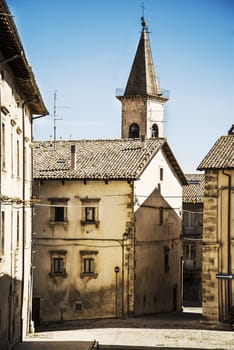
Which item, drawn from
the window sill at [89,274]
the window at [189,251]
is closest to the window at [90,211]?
the window sill at [89,274]

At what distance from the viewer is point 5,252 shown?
85.5 feet

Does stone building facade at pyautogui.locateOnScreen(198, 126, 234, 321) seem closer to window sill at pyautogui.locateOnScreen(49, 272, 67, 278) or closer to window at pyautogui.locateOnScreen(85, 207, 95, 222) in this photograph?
window at pyautogui.locateOnScreen(85, 207, 95, 222)

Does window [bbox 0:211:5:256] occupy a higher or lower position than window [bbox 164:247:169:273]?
higher

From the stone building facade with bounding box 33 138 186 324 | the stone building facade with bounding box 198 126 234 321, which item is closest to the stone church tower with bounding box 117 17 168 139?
the stone building facade with bounding box 33 138 186 324

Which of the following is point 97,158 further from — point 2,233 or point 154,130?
point 154,130

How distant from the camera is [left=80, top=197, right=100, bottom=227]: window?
4256 centimetres

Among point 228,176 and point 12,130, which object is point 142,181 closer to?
point 228,176

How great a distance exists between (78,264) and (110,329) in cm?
629

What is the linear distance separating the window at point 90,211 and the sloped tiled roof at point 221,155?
7.03 m

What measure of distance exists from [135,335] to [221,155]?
10.0m

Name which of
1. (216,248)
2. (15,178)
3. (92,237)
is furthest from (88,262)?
(15,178)

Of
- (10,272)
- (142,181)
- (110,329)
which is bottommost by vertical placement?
(110,329)

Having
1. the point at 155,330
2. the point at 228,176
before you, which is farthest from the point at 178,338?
the point at 228,176

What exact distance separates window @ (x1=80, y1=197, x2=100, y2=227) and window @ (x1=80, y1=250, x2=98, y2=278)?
5.10 feet
